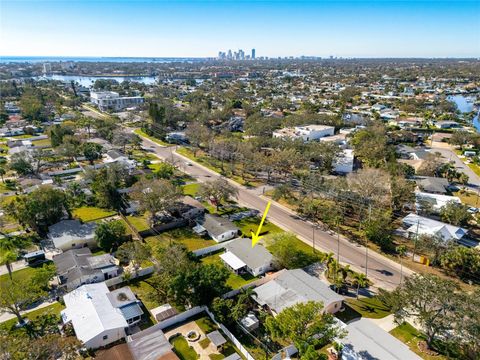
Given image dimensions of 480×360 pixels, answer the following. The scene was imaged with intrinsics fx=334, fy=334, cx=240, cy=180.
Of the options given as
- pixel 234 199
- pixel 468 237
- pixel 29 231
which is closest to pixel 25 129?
pixel 29 231

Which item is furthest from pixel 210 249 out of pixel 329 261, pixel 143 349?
pixel 143 349

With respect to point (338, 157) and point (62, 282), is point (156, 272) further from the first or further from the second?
point (338, 157)

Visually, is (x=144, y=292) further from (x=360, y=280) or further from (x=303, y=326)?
(x=360, y=280)

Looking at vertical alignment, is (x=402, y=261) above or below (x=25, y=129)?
below

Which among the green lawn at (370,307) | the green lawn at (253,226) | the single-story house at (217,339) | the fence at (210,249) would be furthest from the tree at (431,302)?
the fence at (210,249)

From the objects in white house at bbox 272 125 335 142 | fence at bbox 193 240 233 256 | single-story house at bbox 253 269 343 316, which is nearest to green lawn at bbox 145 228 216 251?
fence at bbox 193 240 233 256
